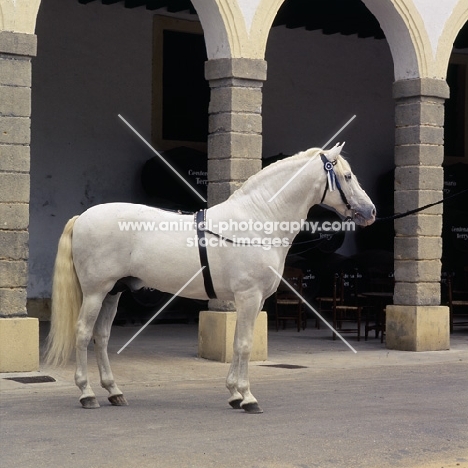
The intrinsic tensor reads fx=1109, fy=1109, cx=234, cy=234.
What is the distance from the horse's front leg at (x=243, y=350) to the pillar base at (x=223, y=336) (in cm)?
328

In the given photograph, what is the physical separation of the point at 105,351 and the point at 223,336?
10.9 feet

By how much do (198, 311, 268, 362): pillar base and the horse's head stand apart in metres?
3.50

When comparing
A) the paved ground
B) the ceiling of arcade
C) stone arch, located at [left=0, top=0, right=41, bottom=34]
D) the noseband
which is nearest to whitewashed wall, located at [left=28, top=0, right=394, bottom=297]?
the ceiling of arcade

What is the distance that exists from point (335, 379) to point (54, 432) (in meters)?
3.85

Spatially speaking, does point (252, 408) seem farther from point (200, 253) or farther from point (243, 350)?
point (200, 253)

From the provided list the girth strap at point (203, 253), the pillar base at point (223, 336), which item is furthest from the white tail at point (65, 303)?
the pillar base at point (223, 336)

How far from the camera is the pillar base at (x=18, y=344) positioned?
1027cm

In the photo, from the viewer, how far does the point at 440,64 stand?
1349 cm

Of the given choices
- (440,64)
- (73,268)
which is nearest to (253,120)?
(440,64)

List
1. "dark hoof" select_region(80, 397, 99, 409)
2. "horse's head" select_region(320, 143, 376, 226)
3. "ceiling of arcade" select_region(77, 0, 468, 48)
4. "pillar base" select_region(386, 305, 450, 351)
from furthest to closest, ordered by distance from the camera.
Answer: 1. "ceiling of arcade" select_region(77, 0, 468, 48)
2. "pillar base" select_region(386, 305, 450, 351)
3. "horse's head" select_region(320, 143, 376, 226)
4. "dark hoof" select_region(80, 397, 99, 409)

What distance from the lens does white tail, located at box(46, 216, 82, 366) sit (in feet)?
27.9

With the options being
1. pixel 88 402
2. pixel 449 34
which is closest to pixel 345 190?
pixel 88 402

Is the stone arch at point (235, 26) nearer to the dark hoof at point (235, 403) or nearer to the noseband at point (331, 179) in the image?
the noseband at point (331, 179)

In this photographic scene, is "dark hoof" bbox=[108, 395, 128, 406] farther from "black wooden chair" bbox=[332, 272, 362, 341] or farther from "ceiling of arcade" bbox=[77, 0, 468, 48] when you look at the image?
"ceiling of arcade" bbox=[77, 0, 468, 48]
